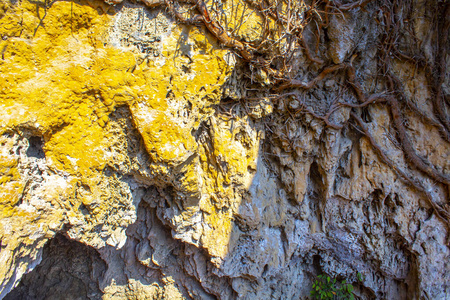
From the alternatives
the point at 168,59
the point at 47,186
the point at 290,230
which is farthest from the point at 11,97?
the point at 290,230

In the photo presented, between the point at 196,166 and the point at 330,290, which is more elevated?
the point at 196,166

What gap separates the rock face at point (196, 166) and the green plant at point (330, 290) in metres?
0.12

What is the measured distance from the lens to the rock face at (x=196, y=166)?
1.55 m

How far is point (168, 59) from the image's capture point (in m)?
1.77

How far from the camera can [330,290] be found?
2.85 meters

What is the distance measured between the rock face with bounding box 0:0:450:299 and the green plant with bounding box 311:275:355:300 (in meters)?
0.12

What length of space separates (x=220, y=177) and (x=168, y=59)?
44.4 inches

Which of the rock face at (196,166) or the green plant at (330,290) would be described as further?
the green plant at (330,290)

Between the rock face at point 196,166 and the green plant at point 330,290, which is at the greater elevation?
the rock face at point 196,166

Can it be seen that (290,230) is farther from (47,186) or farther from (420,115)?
(47,186)

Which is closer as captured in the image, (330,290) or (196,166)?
(196,166)

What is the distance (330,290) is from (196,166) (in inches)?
94.1

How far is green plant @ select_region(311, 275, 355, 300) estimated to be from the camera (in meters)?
2.80

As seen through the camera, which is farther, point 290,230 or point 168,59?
point 290,230
